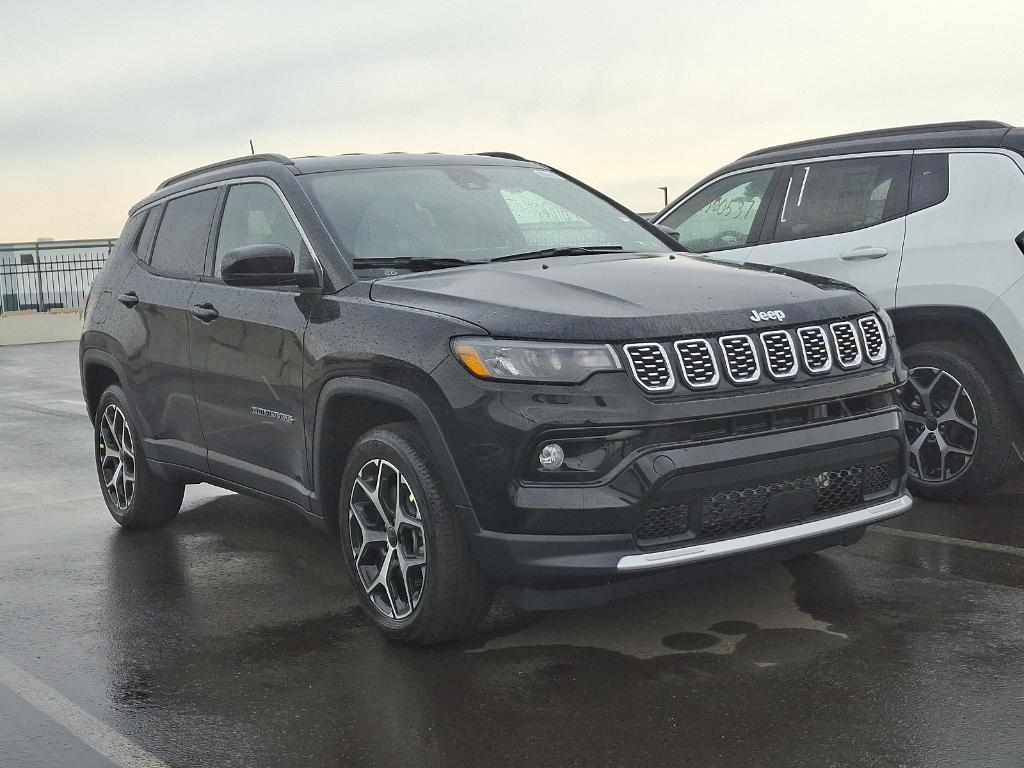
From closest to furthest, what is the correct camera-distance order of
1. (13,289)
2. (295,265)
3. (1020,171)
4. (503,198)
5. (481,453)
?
(481,453) → (295,265) → (503,198) → (1020,171) → (13,289)

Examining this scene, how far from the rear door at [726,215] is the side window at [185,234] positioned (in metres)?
2.85

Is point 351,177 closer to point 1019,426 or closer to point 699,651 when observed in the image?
point 699,651

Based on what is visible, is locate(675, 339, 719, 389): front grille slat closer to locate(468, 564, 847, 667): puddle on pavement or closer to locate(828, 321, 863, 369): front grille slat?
locate(828, 321, 863, 369): front grille slat

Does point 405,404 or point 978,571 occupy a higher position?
point 405,404

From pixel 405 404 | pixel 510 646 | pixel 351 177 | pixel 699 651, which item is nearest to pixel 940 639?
pixel 699 651

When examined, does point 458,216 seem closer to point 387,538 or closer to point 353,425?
point 353,425

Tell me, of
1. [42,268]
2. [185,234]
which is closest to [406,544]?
[185,234]

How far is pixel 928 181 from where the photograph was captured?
6.77 meters

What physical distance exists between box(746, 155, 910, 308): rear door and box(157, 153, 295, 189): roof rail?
9.76ft

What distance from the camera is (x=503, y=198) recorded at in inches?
229

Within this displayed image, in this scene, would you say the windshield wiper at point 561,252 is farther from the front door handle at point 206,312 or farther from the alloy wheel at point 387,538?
the front door handle at point 206,312

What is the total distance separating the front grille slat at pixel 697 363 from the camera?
4230 millimetres

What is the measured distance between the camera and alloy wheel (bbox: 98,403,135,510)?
695cm

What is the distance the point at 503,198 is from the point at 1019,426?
298 cm
